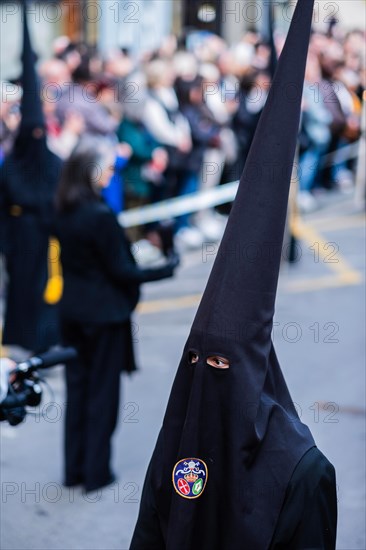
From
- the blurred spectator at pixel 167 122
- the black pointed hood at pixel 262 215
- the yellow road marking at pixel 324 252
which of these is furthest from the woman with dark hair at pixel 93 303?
the blurred spectator at pixel 167 122

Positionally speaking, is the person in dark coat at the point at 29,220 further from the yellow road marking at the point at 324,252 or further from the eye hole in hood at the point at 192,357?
the eye hole in hood at the point at 192,357

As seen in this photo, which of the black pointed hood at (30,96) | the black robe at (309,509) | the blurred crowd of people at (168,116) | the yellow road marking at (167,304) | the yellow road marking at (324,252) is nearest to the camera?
the black robe at (309,509)

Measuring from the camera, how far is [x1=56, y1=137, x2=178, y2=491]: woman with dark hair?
516 cm

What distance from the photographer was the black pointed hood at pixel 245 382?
278cm

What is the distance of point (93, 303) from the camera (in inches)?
210

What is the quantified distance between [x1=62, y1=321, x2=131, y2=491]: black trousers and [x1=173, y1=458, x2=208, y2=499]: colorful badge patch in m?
2.57

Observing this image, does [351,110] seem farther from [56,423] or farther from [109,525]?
[109,525]

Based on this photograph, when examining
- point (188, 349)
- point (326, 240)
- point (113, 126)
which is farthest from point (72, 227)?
point (326, 240)

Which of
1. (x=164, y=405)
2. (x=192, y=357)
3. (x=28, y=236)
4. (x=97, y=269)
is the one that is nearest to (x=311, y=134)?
(x=28, y=236)

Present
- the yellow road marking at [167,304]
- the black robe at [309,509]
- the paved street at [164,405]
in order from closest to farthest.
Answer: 1. the black robe at [309,509]
2. the paved street at [164,405]
3. the yellow road marking at [167,304]

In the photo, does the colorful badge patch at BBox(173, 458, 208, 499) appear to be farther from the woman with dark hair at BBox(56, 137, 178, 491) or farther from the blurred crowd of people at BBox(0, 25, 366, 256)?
the blurred crowd of people at BBox(0, 25, 366, 256)

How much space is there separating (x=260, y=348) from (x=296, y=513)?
0.47 meters

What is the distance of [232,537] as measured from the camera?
2848mm

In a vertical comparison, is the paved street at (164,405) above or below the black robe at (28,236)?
below
